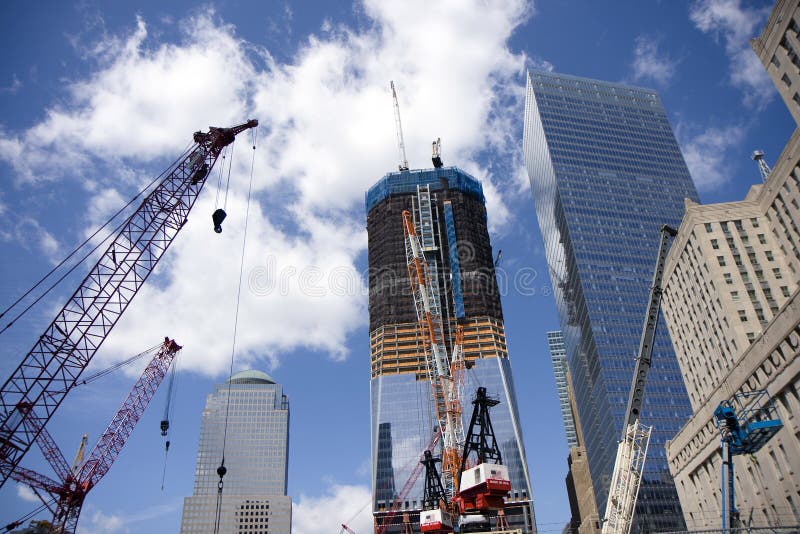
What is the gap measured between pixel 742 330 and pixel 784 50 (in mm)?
47309

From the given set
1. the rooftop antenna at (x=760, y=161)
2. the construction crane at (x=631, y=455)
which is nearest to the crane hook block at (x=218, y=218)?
the construction crane at (x=631, y=455)

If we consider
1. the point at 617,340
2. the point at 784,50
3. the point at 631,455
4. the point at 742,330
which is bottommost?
the point at 631,455

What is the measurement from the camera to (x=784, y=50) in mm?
66688

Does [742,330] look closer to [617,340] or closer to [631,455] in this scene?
[631,455]

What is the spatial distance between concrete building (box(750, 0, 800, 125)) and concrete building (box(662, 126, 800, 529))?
9392 millimetres

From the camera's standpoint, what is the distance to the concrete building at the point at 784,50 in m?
64.4

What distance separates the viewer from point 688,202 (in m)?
115

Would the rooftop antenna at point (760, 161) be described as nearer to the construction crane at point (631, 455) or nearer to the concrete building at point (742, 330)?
Answer: the concrete building at point (742, 330)

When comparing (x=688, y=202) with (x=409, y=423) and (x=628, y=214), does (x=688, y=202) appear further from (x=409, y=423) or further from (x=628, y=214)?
(x=409, y=423)

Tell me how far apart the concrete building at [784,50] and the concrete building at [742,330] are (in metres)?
9.39

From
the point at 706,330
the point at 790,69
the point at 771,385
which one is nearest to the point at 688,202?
the point at 706,330

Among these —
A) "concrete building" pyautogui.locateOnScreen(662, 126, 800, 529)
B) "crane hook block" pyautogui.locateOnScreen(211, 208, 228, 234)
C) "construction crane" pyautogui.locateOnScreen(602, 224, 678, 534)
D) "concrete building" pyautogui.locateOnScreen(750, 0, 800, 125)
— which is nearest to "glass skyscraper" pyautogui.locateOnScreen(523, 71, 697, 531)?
"concrete building" pyautogui.locateOnScreen(662, 126, 800, 529)

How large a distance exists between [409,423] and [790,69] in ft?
478

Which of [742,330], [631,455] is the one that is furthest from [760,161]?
[631,455]
